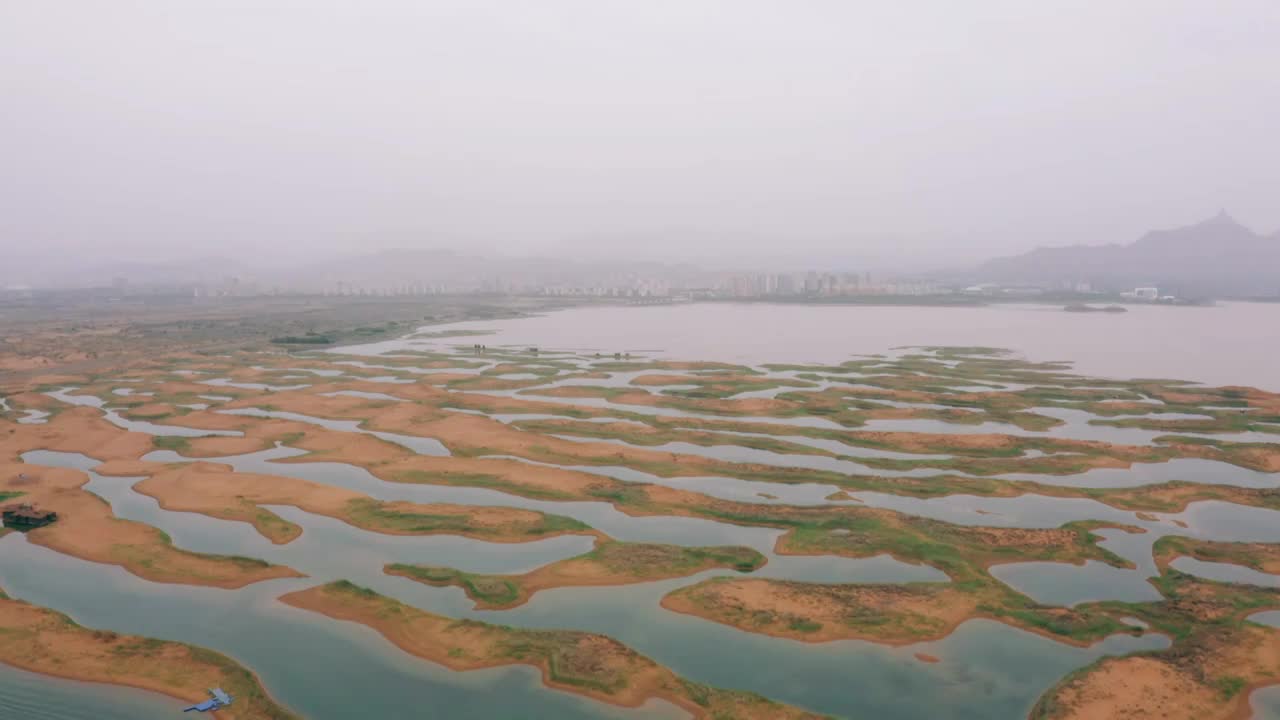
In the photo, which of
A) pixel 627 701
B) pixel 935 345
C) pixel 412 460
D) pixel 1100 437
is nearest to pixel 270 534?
pixel 412 460

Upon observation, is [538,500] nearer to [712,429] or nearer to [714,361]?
[712,429]

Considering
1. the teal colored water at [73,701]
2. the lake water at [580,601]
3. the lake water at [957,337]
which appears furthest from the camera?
the lake water at [957,337]

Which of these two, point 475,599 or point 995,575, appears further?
point 995,575

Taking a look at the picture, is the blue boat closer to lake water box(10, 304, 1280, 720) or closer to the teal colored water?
the teal colored water

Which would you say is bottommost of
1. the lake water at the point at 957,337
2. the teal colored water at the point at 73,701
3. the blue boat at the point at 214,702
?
the teal colored water at the point at 73,701

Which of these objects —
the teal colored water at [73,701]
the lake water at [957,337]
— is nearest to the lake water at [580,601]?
the teal colored water at [73,701]

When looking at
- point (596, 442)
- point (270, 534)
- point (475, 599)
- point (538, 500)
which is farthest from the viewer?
point (596, 442)

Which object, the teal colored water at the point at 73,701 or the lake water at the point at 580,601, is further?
the lake water at the point at 580,601

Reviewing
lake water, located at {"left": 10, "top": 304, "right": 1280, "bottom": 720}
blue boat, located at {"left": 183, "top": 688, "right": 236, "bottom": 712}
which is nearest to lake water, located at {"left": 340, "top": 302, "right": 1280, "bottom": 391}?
lake water, located at {"left": 10, "top": 304, "right": 1280, "bottom": 720}

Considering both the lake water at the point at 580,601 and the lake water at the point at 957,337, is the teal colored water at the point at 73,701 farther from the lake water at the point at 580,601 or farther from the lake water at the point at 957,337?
the lake water at the point at 957,337
